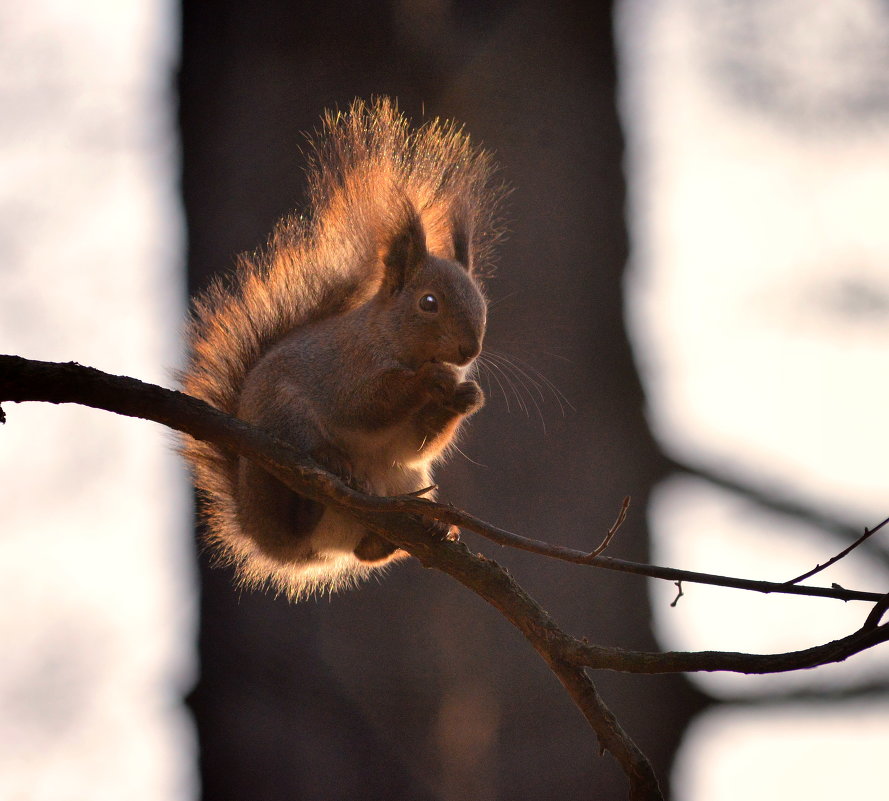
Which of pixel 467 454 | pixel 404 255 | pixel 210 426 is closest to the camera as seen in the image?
pixel 210 426

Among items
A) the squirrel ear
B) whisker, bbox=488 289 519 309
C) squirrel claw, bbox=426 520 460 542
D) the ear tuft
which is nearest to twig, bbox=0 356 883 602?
squirrel claw, bbox=426 520 460 542

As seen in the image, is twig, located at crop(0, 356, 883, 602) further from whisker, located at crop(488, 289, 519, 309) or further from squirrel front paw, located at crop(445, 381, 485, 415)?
whisker, located at crop(488, 289, 519, 309)

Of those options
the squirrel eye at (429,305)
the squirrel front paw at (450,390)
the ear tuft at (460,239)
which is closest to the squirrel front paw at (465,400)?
the squirrel front paw at (450,390)

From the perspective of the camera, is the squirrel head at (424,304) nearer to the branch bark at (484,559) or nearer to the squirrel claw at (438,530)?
the squirrel claw at (438,530)

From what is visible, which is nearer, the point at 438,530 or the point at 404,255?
the point at 438,530

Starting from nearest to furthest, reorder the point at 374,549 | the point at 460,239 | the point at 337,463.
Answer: the point at 337,463, the point at 374,549, the point at 460,239

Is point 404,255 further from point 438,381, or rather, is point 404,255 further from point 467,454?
point 467,454

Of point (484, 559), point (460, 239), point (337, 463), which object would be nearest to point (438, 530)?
point (484, 559)

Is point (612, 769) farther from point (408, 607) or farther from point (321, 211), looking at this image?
point (321, 211)
